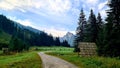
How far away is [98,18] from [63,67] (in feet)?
180

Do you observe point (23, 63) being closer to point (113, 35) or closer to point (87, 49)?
point (113, 35)

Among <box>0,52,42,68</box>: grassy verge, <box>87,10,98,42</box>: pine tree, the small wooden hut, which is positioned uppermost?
<box>87,10,98,42</box>: pine tree

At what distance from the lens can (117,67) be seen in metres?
20.5

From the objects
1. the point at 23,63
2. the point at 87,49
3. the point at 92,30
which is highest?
the point at 92,30

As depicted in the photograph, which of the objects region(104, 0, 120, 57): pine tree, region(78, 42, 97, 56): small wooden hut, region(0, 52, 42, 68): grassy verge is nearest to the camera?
region(0, 52, 42, 68): grassy verge

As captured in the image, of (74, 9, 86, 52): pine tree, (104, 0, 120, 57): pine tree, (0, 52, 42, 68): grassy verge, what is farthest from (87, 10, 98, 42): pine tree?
(0, 52, 42, 68): grassy verge

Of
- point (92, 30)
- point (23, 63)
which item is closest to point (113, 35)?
point (23, 63)

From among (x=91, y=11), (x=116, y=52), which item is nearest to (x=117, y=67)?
(x=116, y=52)

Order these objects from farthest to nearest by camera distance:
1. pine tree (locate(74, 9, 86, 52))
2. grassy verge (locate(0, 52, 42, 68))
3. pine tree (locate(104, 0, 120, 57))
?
pine tree (locate(74, 9, 86, 52)) → pine tree (locate(104, 0, 120, 57)) → grassy verge (locate(0, 52, 42, 68))

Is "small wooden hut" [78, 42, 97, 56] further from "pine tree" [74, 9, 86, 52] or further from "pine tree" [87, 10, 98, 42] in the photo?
"pine tree" [74, 9, 86, 52]

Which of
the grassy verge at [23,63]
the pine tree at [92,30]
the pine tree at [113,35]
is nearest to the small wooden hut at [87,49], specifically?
the pine tree at [113,35]

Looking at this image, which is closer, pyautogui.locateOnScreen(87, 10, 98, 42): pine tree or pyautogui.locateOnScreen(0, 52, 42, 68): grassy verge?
pyautogui.locateOnScreen(0, 52, 42, 68): grassy verge

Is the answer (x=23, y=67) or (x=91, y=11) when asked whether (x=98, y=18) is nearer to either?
(x=91, y=11)

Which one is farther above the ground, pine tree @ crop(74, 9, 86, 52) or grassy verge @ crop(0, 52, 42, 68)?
pine tree @ crop(74, 9, 86, 52)
